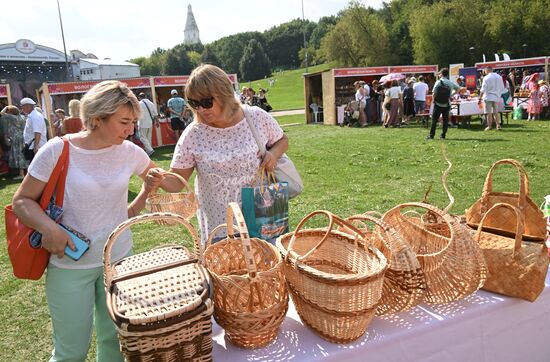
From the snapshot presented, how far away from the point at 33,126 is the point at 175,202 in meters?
7.60

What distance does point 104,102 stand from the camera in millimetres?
1642

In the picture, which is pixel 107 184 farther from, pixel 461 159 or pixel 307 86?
pixel 307 86

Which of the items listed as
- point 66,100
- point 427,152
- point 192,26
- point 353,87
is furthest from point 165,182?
point 192,26

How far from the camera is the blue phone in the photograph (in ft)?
5.33

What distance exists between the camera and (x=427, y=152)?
893cm

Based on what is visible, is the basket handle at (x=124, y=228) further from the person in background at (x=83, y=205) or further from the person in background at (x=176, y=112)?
the person in background at (x=176, y=112)

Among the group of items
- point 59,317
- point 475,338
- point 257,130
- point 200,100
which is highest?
point 200,100

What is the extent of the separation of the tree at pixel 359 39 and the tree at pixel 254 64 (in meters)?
31.9

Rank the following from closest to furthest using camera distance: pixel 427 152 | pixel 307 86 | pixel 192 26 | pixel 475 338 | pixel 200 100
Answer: pixel 475 338
pixel 200 100
pixel 427 152
pixel 307 86
pixel 192 26

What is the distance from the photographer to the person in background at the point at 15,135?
9312 mm

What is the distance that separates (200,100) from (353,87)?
16769mm

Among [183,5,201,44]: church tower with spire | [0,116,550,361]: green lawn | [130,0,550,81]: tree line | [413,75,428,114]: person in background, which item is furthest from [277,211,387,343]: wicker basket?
[183,5,201,44]: church tower with spire

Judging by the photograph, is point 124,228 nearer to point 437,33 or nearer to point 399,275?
point 399,275

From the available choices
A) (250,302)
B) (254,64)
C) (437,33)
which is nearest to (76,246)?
(250,302)
